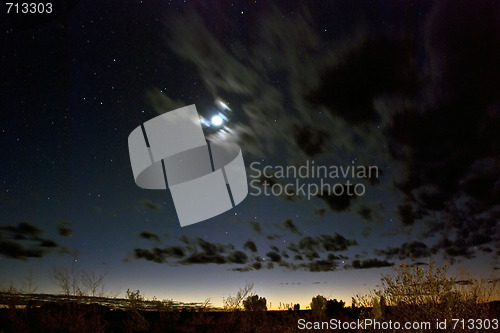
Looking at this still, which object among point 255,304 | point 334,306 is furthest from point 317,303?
point 334,306

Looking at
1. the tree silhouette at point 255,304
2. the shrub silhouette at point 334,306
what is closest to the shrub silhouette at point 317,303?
the tree silhouette at point 255,304

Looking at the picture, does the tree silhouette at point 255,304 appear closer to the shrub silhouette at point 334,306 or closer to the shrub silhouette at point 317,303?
the shrub silhouette at point 317,303

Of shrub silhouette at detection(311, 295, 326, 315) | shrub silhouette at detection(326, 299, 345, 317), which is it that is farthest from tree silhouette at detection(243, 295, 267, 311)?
shrub silhouette at detection(326, 299, 345, 317)

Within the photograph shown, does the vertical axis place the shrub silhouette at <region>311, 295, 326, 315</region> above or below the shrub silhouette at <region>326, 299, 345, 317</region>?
above

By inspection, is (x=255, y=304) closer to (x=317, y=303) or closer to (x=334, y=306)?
(x=317, y=303)

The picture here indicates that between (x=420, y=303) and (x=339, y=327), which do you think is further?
(x=339, y=327)

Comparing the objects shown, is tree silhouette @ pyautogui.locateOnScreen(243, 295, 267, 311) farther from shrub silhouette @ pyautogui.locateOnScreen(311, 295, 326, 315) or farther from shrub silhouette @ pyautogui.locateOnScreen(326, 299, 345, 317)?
shrub silhouette @ pyautogui.locateOnScreen(326, 299, 345, 317)

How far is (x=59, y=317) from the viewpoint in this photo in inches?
920

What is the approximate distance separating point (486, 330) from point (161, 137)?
11.9 metres

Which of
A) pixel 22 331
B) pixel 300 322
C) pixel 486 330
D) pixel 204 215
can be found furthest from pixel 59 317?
pixel 486 330

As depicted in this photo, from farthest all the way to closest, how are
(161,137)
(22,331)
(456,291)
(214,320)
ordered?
(214,320) < (22,331) < (456,291) < (161,137)

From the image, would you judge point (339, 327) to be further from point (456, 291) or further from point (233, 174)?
point (233, 174)

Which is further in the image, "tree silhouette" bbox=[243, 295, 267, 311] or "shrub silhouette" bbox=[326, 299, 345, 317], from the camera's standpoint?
"shrub silhouette" bbox=[326, 299, 345, 317]

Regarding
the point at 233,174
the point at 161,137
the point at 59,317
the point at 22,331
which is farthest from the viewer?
the point at 59,317
